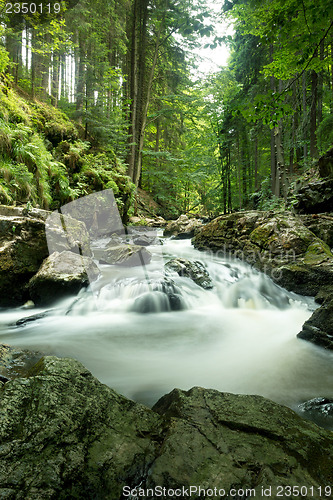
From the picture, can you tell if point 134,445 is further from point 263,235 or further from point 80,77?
point 80,77

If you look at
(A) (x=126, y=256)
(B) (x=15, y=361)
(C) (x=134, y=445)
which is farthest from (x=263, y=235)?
(C) (x=134, y=445)

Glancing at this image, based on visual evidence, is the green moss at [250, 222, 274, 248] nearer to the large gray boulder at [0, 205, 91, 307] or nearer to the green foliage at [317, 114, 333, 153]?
the large gray boulder at [0, 205, 91, 307]

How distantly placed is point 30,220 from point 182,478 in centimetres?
596

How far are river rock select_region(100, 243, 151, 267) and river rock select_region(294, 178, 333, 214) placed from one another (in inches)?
240

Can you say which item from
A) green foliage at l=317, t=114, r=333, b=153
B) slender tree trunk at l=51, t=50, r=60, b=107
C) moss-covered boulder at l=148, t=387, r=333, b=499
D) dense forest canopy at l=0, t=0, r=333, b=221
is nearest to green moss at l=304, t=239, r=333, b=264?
dense forest canopy at l=0, t=0, r=333, b=221

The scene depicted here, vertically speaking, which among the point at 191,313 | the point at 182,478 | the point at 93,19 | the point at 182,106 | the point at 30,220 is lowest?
the point at 191,313

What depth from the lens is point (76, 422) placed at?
1.47m

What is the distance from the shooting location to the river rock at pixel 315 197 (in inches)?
338

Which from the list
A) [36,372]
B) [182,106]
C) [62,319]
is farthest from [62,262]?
[182,106]

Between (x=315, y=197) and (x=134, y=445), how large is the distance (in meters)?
9.82

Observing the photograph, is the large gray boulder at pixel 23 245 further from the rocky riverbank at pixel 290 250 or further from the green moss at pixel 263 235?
the green moss at pixel 263 235

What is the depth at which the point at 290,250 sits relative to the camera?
23.3 ft

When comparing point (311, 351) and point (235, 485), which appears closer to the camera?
point (235, 485)

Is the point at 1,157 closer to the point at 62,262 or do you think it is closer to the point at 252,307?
the point at 62,262
